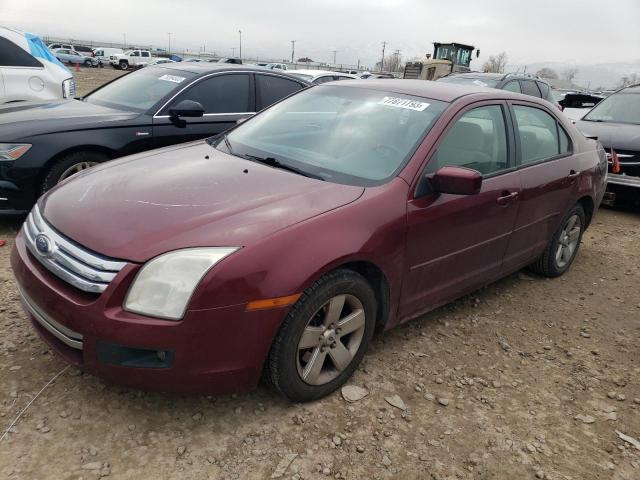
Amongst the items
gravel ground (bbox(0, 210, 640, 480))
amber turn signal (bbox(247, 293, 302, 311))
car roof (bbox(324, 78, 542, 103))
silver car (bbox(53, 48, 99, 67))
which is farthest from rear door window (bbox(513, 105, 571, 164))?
silver car (bbox(53, 48, 99, 67))

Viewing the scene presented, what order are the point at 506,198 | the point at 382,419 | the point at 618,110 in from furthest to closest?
1. the point at 618,110
2. the point at 506,198
3. the point at 382,419

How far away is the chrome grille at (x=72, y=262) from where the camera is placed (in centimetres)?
211

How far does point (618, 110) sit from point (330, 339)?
7.06 meters

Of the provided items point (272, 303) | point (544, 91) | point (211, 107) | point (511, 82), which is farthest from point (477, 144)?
point (544, 91)

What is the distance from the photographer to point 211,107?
17.8 ft

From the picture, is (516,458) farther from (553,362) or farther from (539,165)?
(539,165)

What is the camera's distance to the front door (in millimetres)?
2861

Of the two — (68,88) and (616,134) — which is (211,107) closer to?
(68,88)

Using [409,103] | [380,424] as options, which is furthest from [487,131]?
[380,424]

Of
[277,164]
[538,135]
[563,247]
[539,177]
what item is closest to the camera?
[277,164]

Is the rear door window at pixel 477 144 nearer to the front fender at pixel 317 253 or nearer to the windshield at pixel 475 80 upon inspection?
the front fender at pixel 317 253

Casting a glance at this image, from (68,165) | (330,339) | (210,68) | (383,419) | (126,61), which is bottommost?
(126,61)

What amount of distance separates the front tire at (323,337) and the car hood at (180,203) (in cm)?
37

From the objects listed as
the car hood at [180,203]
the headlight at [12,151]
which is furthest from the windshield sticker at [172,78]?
the car hood at [180,203]
